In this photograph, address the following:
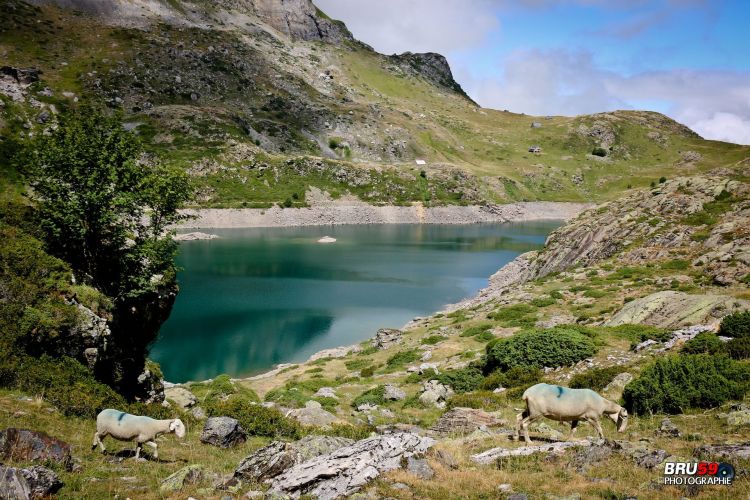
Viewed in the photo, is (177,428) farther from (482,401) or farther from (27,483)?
(482,401)

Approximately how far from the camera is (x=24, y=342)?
15.9 m

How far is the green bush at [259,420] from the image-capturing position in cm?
1805

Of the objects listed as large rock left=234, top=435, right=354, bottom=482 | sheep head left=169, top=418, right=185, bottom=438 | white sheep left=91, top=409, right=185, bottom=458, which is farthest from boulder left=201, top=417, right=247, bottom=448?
large rock left=234, top=435, right=354, bottom=482

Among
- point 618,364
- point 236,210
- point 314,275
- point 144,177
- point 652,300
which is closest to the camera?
point 618,364

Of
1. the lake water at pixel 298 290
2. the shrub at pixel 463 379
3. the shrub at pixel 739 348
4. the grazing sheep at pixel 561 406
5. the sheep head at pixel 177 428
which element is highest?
the shrub at pixel 739 348

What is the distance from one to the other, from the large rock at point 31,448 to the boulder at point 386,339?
113 ft

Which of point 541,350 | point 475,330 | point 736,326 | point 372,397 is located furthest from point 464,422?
point 475,330

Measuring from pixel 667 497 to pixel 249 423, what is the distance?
14.5 metres

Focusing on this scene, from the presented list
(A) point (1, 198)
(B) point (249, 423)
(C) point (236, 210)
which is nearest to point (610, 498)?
(B) point (249, 423)

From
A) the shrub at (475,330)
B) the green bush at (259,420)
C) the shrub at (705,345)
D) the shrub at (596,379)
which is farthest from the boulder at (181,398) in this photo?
the shrub at (705,345)

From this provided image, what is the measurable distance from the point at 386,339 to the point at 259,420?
28471 mm

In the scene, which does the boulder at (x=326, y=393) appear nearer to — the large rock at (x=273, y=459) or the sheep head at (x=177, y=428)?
the sheep head at (x=177, y=428)

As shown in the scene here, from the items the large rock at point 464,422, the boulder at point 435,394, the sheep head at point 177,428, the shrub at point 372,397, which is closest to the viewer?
the sheep head at point 177,428

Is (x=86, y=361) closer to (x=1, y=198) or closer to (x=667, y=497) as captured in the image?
(x=1, y=198)
